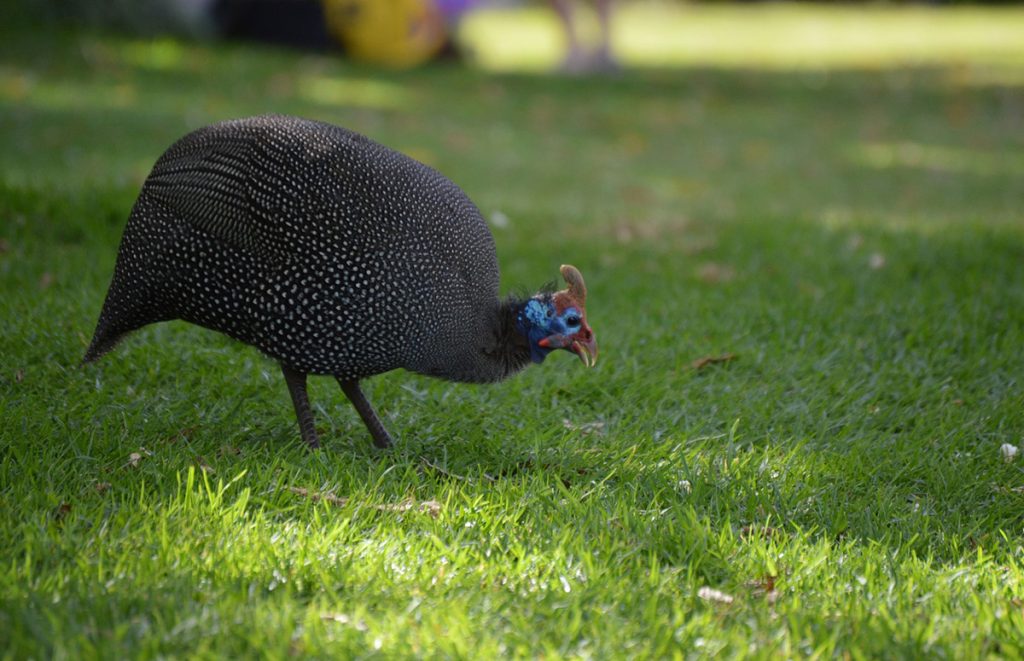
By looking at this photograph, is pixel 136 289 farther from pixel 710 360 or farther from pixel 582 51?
pixel 582 51

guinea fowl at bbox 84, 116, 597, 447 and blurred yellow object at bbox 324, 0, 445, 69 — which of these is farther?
blurred yellow object at bbox 324, 0, 445, 69

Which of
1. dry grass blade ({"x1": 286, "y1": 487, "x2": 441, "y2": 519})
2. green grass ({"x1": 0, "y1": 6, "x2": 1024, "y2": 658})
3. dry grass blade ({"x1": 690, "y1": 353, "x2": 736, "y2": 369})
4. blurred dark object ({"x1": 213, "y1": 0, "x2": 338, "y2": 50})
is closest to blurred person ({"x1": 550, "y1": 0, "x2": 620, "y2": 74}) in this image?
blurred dark object ({"x1": 213, "y1": 0, "x2": 338, "y2": 50})

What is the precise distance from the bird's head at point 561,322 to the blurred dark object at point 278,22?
1061cm

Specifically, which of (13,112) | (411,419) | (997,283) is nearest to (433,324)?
(411,419)

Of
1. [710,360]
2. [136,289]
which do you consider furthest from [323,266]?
[710,360]

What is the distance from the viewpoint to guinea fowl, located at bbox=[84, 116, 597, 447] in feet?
10.5

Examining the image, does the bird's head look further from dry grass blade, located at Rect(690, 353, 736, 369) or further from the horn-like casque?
dry grass blade, located at Rect(690, 353, 736, 369)

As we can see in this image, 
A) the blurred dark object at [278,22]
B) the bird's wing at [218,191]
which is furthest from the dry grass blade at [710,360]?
the blurred dark object at [278,22]

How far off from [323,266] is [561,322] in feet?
2.43

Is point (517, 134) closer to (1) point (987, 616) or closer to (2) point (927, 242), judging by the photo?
(2) point (927, 242)

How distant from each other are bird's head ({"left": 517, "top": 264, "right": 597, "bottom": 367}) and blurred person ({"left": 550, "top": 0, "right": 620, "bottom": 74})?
10757 millimetres

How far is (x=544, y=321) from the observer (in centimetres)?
338

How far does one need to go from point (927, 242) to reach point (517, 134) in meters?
4.92

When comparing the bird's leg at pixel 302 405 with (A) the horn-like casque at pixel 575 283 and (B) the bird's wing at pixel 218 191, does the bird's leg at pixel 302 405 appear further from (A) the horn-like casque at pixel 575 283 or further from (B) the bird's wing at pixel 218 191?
(A) the horn-like casque at pixel 575 283
